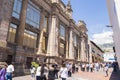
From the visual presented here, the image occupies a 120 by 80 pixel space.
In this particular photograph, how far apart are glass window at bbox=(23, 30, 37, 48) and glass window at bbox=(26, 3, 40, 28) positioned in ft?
4.36

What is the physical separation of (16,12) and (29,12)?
8.64ft

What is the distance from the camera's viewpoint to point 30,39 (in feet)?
66.0

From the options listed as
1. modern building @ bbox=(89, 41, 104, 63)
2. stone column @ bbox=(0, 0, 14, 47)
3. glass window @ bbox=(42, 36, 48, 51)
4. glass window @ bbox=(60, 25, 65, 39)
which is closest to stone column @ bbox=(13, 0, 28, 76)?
stone column @ bbox=(0, 0, 14, 47)

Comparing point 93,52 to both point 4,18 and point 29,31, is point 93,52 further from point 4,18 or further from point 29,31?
point 4,18

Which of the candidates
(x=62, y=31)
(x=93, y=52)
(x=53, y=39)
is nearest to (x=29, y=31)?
(x=53, y=39)

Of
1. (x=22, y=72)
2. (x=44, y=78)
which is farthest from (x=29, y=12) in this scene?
(x=44, y=78)

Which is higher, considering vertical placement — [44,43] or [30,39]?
[30,39]

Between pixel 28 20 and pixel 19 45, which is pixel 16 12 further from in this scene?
pixel 19 45

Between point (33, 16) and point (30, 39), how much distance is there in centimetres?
326

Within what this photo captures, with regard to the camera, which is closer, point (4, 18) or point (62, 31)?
point (4, 18)

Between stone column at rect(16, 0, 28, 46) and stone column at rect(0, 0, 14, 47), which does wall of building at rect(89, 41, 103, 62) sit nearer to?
stone column at rect(16, 0, 28, 46)

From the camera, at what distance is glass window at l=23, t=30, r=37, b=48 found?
19016mm

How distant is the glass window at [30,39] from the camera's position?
749 inches

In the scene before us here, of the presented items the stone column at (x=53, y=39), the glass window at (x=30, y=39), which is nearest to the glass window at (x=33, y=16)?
the glass window at (x=30, y=39)
